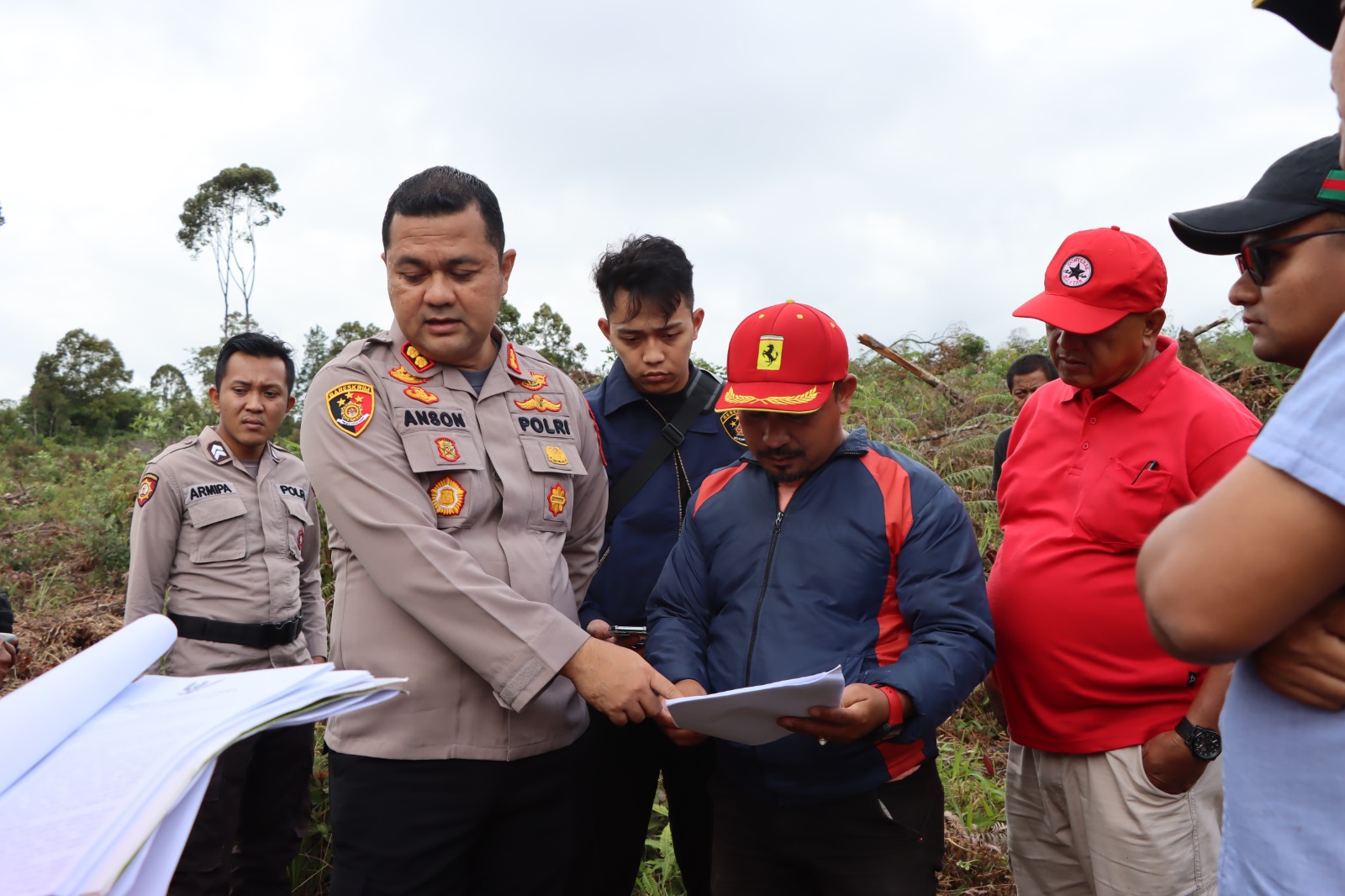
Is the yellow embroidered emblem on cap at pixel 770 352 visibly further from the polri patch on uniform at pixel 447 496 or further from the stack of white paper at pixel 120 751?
the stack of white paper at pixel 120 751

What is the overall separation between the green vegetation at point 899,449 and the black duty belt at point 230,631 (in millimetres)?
870

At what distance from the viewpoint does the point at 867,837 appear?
6.61 feet

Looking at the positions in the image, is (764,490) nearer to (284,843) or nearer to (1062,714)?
(1062,714)

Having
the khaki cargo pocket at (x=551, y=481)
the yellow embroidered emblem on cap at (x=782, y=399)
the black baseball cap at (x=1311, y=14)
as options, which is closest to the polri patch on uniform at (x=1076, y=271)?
the yellow embroidered emblem on cap at (x=782, y=399)

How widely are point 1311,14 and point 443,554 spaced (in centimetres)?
175

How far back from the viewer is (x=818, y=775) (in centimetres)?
201

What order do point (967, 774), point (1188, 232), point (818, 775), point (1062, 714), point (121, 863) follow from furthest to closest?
point (967, 774) < point (1062, 714) < point (818, 775) < point (1188, 232) < point (121, 863)

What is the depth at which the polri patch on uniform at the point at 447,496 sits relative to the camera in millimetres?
2068

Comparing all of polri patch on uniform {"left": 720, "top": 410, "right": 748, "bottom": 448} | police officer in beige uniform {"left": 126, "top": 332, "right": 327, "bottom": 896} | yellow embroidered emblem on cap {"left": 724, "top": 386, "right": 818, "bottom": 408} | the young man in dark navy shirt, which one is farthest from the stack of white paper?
police officer in beige uniform {"left": 126, "top": 332, "right": 327, "bottom": 896}

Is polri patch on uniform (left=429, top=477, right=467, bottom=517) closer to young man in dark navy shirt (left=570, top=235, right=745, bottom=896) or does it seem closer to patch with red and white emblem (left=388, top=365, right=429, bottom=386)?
patch with red and white emblem (left=388, top=365, right=429, bottom=386)

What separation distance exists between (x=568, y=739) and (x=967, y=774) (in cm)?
A: 256

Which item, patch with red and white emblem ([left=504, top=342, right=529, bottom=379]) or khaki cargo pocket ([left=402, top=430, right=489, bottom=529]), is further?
patch with red and white emblem ([left=504, top=342, right=529, bottom=379])

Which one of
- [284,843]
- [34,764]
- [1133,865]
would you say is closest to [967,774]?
[1133,865]

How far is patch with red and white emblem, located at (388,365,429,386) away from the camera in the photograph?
218 centimetres
